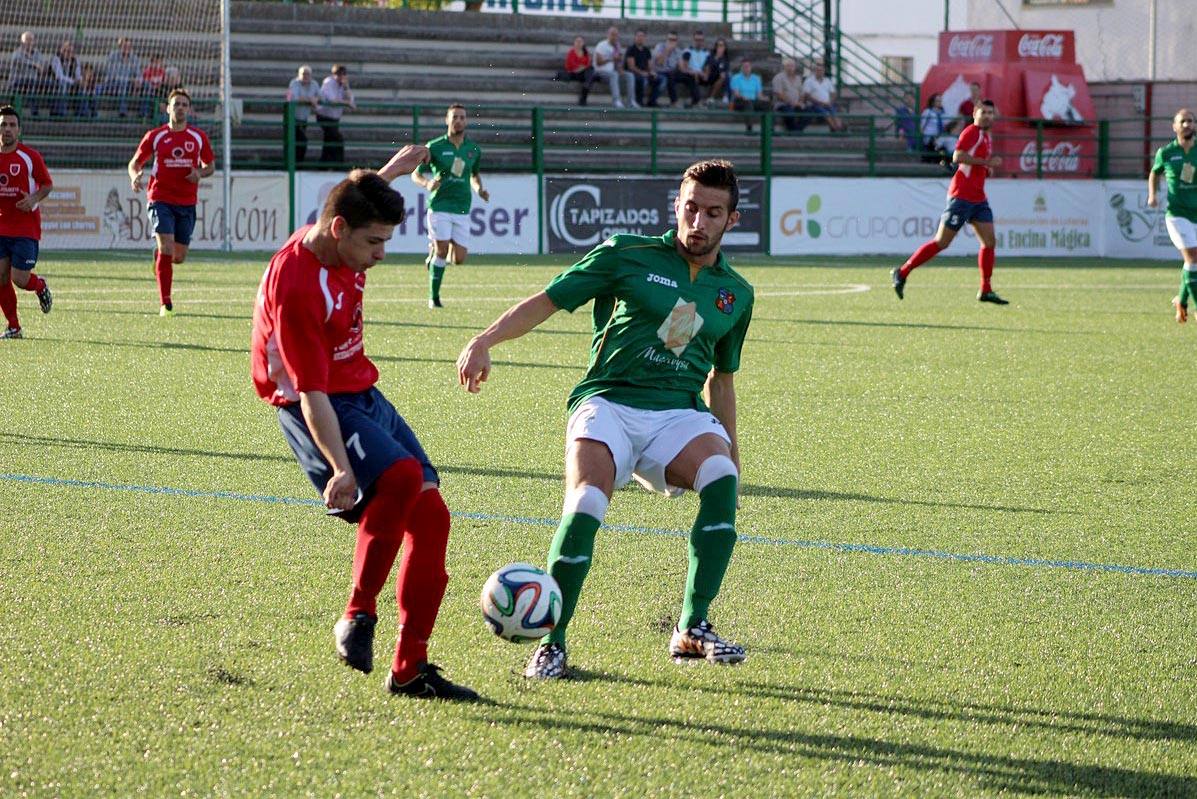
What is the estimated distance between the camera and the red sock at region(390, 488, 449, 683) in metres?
4.32

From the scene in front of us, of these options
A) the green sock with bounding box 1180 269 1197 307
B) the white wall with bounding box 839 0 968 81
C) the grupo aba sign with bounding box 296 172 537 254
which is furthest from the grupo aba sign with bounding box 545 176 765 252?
the white wall with bounding box 839 0 968 81

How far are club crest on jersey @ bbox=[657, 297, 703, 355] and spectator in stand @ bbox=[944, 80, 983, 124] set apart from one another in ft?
86.9

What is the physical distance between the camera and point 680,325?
5.02 metres

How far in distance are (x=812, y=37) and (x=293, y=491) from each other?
29021mm

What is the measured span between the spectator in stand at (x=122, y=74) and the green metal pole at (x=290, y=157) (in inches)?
96.9

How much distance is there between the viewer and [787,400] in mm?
10391

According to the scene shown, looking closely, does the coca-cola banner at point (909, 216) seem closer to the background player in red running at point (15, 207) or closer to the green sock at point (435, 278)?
the green sock at point (435, 278)

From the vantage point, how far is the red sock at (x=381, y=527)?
4273 millimetres

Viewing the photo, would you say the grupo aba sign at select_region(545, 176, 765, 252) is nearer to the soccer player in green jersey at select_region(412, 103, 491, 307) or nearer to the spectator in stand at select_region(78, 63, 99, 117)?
the spectator in stand at select_region(78, 63, 99, 117)

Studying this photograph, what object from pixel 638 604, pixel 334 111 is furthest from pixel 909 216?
pixel 638 604

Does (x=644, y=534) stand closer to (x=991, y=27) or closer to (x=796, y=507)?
(x=796, y=507)

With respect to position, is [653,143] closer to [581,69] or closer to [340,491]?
[581,69]

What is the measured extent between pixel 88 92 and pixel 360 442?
22.9 m

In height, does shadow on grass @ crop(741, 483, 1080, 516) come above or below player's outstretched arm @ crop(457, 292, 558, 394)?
below
